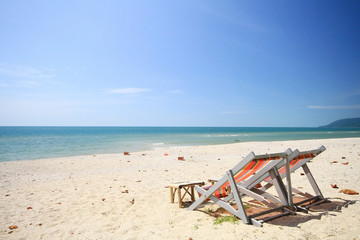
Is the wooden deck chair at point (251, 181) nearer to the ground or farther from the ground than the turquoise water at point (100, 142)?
farther from the ground

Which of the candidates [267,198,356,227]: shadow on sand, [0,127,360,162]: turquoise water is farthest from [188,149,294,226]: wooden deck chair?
[0,127,360,162]: turquoise water

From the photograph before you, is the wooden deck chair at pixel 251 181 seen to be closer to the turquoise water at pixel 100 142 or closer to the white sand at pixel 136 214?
the white sand at pixel 136 214

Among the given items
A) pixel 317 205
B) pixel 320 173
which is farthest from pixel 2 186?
pixel 320 173

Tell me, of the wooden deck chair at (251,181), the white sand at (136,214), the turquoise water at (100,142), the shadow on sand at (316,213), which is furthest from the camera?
the turquoise water at (100,142)

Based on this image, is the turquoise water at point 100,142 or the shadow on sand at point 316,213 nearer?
the shadow on sand at point 316,213

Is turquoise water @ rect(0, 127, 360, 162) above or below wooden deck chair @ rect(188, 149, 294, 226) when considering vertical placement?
below

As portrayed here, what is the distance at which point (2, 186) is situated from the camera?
8758 mm

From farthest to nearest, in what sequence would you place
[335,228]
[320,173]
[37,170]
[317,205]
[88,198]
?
1. [37,170]
2. [320,173]
3. [88,198]
4. [317,205]
5. [335,228]

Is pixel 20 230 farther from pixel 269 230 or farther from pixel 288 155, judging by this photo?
pixel 288 155

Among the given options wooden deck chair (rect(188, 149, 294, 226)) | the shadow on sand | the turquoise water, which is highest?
wooden deck chair (rect(188, 149, 294, 226))

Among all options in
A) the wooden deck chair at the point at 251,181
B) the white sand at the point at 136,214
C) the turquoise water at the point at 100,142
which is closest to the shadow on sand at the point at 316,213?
the white sand at the point at 136,214

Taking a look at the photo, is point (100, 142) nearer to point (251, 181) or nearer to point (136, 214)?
point (136, 214)

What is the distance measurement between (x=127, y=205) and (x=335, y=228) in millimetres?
4574

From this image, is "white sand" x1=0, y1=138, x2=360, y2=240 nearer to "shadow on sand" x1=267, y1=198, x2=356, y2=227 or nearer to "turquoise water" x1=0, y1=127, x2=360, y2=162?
"shadow on sand" x1=267, y1=198, x2=356, y2=227
